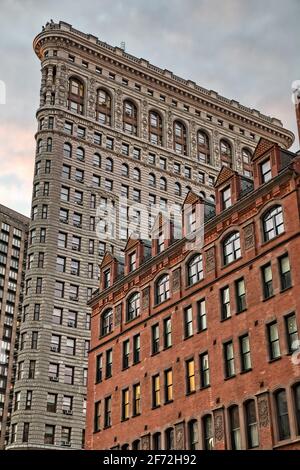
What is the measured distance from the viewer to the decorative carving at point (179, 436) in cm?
4641

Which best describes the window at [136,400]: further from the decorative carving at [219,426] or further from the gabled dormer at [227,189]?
the gabled dormer at [227,189]

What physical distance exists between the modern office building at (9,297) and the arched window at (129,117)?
5103 centimetres

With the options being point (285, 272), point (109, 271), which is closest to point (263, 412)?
point (285, 272)

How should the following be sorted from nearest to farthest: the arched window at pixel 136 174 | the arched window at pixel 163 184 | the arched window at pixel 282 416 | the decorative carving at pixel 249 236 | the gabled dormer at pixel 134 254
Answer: the arched window at pixel 282 416 → the decorative carving at pixel 249 236 → the gabled dormer at pixel 134 254 → the arched window at pixel 136 174 → the arched window at pixel 163 184

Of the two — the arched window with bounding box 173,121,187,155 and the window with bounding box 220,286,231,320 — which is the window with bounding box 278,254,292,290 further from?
the arched window with bounding box 173,121,187,155

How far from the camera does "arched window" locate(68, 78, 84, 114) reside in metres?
100

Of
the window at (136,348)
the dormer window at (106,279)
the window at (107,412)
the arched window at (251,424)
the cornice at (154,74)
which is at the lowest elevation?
the arched window at (251,424)

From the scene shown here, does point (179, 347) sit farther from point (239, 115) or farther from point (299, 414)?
point (239, 115)

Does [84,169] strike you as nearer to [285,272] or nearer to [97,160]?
[97,160]

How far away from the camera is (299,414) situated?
38344 millimetres

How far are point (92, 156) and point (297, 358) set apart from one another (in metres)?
62.5

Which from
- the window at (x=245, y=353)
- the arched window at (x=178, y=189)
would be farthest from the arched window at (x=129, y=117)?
the window at (x=245, y=353)

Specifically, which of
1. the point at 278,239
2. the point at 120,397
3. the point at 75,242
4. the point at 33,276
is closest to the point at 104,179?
the point at 75,242

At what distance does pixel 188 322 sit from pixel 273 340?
9241mm
